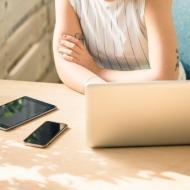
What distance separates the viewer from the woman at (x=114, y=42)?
1.53 m

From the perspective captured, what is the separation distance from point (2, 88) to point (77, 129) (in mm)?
411

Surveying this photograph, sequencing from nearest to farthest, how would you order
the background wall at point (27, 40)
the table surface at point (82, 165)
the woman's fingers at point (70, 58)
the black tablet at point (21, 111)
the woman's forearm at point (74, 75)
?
1. the table surface at point (82, 165)
2. the black tablet at point (21, 111)
3. the woman's forearm at point (74, 75)
4. the woman's fingers at point (70, 58)
5. the background wall at point (27, 40)

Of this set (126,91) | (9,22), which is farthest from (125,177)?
(9,22)

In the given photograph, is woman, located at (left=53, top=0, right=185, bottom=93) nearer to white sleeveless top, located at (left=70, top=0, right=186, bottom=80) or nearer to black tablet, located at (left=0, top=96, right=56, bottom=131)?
white sleeveless top, located at (left=70, top=0, right=186, bottom=80)

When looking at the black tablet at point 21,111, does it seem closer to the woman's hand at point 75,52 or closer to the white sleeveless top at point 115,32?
the woman's hand at point 75,52

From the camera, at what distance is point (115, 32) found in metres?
1.69

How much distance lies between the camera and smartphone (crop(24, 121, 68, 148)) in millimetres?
1164

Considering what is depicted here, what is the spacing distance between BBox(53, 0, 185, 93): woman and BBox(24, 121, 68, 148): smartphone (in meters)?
0.27

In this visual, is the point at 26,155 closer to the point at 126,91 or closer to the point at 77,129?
the point at 77,129

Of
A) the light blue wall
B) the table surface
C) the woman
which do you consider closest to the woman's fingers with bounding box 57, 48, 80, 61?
the woman

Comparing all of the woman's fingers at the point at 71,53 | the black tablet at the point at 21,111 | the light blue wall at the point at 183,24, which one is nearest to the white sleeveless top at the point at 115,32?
the woman's fingers at the point at 71,53

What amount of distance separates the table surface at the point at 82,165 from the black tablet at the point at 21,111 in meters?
0.03

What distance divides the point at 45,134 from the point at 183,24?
960 mm

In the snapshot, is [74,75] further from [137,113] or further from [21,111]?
[137,113]
